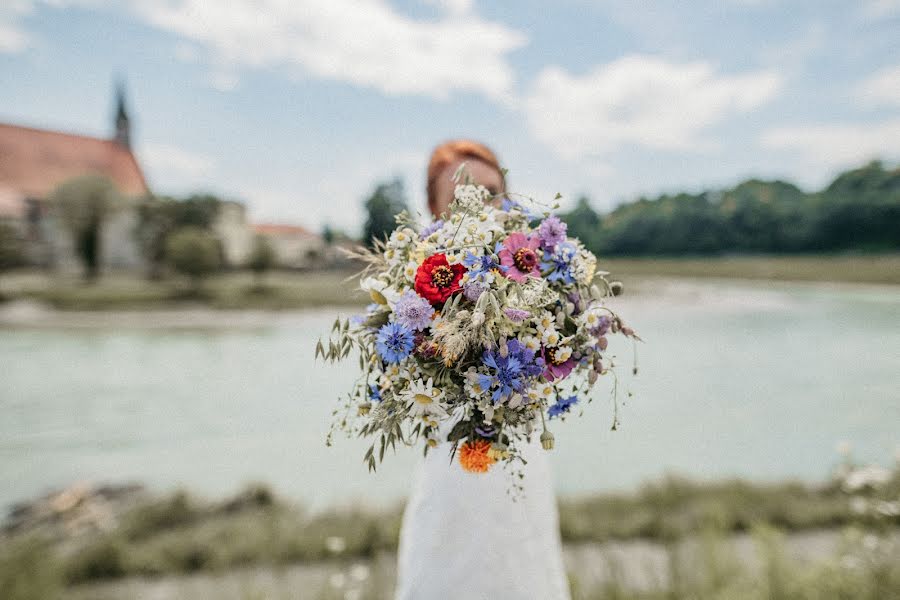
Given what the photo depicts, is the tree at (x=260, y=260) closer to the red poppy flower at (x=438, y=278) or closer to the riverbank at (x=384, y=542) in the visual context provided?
the riverbank at (x=384, y=542)

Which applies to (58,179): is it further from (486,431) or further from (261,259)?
(486,431)

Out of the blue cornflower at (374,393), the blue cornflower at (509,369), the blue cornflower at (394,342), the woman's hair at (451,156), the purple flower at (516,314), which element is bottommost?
the blue cornflower at (374,393)

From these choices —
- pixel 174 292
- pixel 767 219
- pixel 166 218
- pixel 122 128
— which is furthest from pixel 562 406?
pixel 122 128

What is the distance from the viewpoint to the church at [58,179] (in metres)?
47.8

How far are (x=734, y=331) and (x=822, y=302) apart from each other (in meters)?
Answer: 14.1

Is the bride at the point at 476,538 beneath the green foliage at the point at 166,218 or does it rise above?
beneath

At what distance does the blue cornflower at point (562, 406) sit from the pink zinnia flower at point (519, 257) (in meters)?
0.38

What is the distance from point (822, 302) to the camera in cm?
3388

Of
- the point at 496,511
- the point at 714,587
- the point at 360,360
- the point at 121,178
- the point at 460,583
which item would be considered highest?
the point at 121,178

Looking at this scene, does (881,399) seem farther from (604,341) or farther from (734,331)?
(604,341)

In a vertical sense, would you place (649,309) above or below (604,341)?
below

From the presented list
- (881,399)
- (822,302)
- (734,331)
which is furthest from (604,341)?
(822,302)

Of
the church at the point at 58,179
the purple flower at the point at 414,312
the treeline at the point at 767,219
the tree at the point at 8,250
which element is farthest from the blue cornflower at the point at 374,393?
the church at the point at 58,179

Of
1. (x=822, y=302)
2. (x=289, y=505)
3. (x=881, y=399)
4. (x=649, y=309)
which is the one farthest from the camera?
(x=822, y=302)
